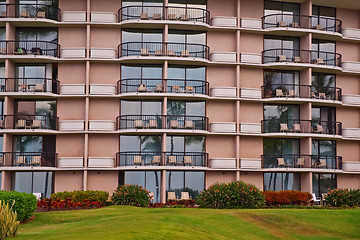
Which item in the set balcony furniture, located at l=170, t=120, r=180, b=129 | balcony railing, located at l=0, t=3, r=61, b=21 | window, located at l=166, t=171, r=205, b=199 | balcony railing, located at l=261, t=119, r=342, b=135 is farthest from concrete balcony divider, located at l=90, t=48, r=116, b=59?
balcony railing, located at l=261, t=119, r=342, b=135

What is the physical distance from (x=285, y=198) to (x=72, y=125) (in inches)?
683

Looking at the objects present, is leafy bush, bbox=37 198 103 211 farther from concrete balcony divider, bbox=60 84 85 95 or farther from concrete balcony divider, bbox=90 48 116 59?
concrete balcony divider, bbox=90 48 116 59

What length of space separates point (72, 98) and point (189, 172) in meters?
11.1

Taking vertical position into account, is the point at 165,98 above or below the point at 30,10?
below

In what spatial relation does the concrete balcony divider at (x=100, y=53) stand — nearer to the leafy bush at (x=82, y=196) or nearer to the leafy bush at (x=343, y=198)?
the leafy bush at (x=82, y=196)

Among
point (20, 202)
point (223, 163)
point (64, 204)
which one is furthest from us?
point (223, 163)

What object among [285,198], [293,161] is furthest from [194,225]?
[293,161]

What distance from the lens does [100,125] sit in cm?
4575

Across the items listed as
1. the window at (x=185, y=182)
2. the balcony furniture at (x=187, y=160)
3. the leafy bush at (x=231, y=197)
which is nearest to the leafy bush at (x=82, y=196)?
the window at (x=185, y=182)

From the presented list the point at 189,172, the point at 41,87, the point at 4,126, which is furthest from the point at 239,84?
the point at 4,126

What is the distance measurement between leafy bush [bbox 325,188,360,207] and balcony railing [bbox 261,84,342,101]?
10.3 metres

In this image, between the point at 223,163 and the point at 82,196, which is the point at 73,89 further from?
the point at 223,163

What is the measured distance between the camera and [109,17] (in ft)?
153

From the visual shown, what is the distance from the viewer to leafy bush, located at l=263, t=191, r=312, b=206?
42656 millimetres
